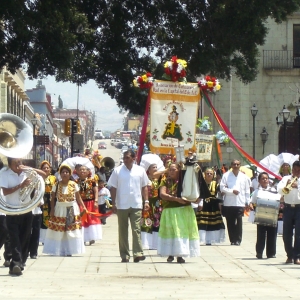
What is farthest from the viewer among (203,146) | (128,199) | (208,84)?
(203,146)

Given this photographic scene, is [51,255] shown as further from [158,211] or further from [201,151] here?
[201,151]

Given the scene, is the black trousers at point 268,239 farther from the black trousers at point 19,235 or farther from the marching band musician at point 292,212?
the black trousers at point 19,235

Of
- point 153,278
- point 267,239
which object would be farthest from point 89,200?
point 153,278

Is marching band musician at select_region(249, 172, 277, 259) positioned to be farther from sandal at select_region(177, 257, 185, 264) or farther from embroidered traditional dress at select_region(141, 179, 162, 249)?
embroidered traditional dress at select_region(141, 179, 162, 249)

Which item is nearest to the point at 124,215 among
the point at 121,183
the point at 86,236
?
the point at 121,183

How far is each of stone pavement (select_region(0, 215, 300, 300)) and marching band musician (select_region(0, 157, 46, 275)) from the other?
0.87ft

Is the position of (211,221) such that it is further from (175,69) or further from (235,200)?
(175,69)

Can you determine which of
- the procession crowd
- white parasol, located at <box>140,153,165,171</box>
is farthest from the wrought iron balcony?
white parasol, located at <box>140,153,165,171</box>

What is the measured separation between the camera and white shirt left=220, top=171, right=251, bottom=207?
19.8 metres

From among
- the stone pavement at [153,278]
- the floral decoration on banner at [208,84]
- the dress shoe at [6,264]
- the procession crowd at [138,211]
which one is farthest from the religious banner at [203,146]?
the dress shoe at [6,264]

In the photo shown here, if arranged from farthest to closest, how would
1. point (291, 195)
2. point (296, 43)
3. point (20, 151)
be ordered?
point (296, 43) → point (291, 195) → point (20, 151)

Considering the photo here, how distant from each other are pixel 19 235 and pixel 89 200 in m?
5.43

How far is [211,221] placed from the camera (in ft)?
65.0

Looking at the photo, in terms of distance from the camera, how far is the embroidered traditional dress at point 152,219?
1705 centimetres
